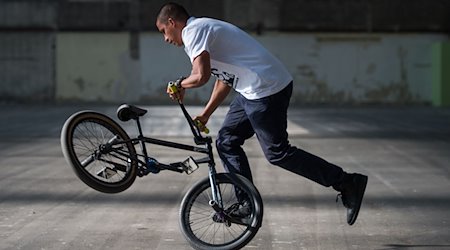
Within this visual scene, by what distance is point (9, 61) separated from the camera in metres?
40.1

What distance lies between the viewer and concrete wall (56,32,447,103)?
3997cm

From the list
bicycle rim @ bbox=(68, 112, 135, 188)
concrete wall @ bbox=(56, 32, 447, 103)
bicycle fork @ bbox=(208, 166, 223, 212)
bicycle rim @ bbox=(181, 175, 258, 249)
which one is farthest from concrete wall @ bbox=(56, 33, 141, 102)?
bicycle fork @ bbox=(208, 166, 223, 212)

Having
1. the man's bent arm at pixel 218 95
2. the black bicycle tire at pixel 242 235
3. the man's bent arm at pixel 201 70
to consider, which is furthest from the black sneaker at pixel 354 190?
the man's bent arm at pixel 201 70

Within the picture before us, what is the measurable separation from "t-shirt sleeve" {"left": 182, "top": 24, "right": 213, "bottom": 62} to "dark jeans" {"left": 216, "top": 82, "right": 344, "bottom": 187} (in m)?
0.52

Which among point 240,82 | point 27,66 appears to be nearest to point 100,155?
point 240,82

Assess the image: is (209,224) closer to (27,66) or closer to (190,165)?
(190,165)

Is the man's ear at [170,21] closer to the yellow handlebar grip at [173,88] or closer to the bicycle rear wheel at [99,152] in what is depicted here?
the yellow handlebar grip at [173,88]

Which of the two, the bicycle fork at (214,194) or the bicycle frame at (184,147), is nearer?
the bicycle fork at (214,194)

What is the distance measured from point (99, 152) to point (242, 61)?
1.15 meters

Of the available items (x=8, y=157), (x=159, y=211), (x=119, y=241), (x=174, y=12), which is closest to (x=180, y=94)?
(x=174, y=12)

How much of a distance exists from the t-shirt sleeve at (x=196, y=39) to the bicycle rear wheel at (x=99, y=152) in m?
0.76

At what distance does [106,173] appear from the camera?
268 inches

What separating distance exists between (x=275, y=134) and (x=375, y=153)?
847cm

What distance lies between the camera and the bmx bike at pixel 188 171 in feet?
21.9
